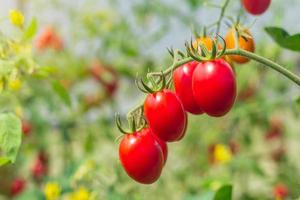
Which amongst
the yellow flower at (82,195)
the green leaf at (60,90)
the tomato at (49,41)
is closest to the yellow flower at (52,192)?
the yellow flower at (82,195)

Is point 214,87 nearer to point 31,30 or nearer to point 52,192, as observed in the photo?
point 31,30

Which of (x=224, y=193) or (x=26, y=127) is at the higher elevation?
(x=224, y=193)

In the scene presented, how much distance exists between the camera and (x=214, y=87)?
890 millimetres

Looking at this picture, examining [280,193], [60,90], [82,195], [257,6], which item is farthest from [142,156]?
[280,193]

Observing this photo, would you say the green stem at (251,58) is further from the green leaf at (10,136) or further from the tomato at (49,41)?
the tomato at (49,41)

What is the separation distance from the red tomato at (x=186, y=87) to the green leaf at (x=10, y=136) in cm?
24

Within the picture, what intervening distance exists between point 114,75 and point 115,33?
19 cm

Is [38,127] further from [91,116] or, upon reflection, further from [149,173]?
[149,173]

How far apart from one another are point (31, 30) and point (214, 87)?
56cm

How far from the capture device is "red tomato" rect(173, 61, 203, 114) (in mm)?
940

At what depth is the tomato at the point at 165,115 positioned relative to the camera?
91 centimetres

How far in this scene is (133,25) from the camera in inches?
104

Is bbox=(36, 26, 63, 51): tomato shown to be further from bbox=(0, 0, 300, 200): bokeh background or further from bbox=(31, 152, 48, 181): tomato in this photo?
bbox=(31, 152, 48, 181): tomato

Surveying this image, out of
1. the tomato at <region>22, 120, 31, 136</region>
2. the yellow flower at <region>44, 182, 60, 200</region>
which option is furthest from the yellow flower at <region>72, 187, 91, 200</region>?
→ the tomato at <region>22, 120, 31, 136</region>
